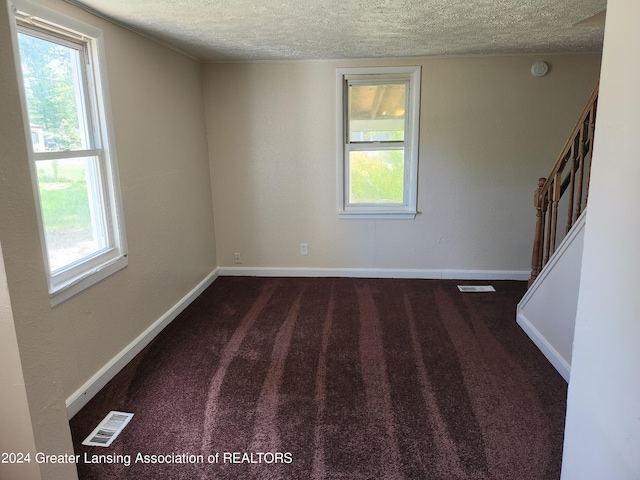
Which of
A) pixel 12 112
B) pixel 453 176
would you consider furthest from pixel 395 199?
pixel 12 112

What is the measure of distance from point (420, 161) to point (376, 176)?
45cm

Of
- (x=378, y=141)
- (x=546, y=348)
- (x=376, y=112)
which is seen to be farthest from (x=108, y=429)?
(x=376, y=112)

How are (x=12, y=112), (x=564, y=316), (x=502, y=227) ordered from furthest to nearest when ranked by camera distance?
(x=502, y=227) → (x=564, y=316) → (x=12, y=112)

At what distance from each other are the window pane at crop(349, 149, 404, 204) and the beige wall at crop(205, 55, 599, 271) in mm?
214

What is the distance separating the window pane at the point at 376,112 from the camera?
13.8 feet

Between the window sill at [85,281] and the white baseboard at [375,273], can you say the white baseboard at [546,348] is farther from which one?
the window sill at [85,281]

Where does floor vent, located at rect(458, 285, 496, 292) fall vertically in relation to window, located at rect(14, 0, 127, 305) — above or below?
below

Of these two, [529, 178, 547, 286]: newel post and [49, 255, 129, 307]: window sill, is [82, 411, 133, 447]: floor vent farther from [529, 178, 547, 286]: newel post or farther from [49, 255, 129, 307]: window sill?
[529, 178, 547, 286]: newel post

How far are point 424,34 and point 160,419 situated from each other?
302 cm

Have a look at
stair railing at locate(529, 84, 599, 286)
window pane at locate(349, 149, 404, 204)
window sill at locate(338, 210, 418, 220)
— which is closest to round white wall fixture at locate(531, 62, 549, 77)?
stair railing at locate(529, 84, 599, 286)

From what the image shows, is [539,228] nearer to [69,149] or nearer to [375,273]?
[375,273]

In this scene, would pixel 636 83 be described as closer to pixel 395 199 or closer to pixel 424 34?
pixel 424 34

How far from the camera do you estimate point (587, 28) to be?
2.98 metres

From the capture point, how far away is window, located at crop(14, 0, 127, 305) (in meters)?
2.10
